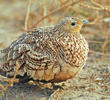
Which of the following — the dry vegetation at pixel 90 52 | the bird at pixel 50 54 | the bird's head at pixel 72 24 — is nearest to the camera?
the bird at pixel 50 54

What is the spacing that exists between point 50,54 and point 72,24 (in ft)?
1.53

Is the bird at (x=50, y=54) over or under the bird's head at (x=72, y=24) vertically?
under

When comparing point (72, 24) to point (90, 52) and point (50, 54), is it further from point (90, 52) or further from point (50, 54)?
point (90, 52)

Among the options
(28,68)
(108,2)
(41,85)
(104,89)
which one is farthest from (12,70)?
(108,2)

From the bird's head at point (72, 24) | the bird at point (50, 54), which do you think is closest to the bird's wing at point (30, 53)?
the bird at point (50, 54)

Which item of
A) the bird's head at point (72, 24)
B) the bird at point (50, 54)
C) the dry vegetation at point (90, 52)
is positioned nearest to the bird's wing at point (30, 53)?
the bird at point (50, 54)

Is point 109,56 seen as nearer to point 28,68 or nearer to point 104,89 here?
point 104,89

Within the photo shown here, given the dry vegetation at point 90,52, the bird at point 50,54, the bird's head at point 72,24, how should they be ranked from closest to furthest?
the bird at point 50,54, the bird's head at point 72,24, the dry vegetation at point 90,52

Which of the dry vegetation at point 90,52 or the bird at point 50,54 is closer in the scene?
the bird at point 50,54

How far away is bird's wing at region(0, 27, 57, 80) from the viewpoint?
10.7ft

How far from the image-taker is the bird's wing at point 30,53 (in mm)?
3258

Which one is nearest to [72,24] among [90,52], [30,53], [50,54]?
[50,54]

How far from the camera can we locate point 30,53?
3.31 m

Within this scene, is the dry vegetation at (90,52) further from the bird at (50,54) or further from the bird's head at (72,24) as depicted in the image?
the bird's head at (72,24)
